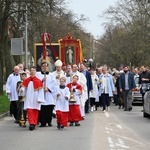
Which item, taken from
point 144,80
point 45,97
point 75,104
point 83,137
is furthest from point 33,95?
point 144,80

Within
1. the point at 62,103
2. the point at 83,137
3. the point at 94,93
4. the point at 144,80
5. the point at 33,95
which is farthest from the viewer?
the point at 94,93

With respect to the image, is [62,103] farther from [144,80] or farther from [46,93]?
[144,80]

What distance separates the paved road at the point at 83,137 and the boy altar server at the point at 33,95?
55 centimetres

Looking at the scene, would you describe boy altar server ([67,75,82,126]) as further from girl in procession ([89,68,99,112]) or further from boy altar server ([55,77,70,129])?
girl in procession ([89,68,99,112])

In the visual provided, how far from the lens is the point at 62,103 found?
15.8 metres

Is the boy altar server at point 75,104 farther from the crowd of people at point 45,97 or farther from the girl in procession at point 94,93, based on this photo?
the girl in procession at point 94,93

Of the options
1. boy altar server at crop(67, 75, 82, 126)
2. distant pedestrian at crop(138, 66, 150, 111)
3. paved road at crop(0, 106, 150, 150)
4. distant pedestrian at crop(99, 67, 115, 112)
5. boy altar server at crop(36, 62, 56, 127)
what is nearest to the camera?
paved road at crop(0, 106, 150, 150)

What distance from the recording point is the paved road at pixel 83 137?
11.8m

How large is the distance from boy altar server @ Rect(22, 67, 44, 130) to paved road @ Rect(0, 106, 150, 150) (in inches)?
21.7

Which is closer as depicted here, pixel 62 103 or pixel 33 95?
pixel 33 95

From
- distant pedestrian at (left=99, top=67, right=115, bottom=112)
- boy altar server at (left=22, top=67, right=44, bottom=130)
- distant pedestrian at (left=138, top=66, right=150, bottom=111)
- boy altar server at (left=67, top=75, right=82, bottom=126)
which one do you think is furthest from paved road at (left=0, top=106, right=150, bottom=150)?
distant pedestrian at (left=99, top=67, right=115, bottom=112)

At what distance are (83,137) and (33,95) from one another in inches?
110

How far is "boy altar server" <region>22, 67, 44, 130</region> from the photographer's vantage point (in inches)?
613

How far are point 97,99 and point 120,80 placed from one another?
4.64 feet
